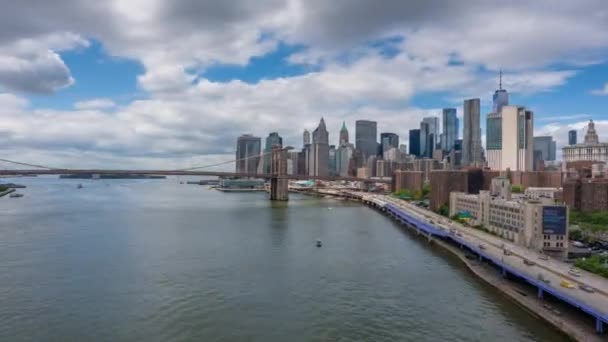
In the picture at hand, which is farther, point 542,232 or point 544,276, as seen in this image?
point 542,232

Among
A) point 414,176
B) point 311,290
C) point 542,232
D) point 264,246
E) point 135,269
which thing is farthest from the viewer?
point 414,176

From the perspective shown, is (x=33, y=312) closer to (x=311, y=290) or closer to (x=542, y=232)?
(x=311, y=290)

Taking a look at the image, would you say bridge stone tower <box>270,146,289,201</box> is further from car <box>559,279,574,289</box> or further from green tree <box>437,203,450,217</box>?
car <box>559,279,574,289</box>

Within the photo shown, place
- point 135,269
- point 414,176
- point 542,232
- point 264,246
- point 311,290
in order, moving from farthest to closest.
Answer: point 414,176 → point 264,246 → point 542,232 → point 135,269 → point 311,290

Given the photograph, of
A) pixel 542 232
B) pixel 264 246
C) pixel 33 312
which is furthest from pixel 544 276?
pixel 33 312

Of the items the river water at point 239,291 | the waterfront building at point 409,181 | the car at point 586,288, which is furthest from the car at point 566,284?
the waterfront building at point 409,181

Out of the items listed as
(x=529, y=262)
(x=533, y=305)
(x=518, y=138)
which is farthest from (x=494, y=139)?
(x=533, y=305)

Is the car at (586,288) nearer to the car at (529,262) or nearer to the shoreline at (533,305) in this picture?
the shoreline at (533,305)
